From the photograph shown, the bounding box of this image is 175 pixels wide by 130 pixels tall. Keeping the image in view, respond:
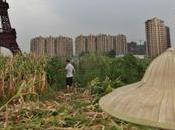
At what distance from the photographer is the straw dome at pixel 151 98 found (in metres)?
1.32

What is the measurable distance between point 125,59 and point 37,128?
9352mm

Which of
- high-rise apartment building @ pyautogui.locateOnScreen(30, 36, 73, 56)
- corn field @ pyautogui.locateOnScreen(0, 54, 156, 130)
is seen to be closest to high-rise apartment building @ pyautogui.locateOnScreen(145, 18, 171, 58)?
corn field @ pyautogui.locateOnScreen(0, 54, 156, 130)

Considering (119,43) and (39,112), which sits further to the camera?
(119,43)

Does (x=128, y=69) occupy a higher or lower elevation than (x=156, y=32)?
lower

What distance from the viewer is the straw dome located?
1321mm

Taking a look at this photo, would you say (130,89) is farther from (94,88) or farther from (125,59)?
(125,59)

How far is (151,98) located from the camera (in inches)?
55.2

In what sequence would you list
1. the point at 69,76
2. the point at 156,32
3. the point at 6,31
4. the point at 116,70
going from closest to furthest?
1. the point at 69,76
2. the point at 116,70
3. the point at 156,32
4. the point at 6,31

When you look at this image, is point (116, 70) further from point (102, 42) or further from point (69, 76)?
point (102, 42)

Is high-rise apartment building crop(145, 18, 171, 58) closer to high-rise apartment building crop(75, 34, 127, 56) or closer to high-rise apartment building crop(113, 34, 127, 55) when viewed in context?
high-rise apartment building crop(113, 34, 127, 55)

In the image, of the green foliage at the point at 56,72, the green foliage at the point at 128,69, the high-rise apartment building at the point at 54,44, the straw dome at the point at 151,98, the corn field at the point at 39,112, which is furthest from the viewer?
the high-rise apartment building at the point at 54,44

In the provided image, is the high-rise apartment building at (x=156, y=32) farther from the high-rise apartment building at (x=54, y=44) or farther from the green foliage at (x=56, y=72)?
the high-rise apartment building at (x=54, y=44)

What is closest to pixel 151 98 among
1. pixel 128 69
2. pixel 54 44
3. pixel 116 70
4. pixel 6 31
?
pixel 116 70

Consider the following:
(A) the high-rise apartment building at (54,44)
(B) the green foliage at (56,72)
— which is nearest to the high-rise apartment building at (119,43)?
(A) the high-rise apartment building at (54,44)
